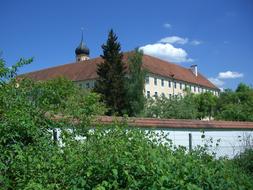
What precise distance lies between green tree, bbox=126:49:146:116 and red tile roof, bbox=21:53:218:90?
18165mm

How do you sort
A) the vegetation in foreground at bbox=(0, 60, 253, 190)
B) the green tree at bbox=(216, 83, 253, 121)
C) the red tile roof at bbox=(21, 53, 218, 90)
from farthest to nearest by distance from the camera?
the red tile roof at bbox=(21, 53, 218, 90) < the green tree at bbox=(216, 83, 253, 121) < the vegetation in foreground at bbox=(0, 60, 253, 190)

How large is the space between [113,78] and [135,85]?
2915 millimetres

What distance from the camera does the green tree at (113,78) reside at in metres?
47.5

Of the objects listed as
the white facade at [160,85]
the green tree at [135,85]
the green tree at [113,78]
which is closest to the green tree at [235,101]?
the white facade at [160,85]

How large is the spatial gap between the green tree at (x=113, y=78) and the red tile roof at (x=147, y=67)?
19.0m

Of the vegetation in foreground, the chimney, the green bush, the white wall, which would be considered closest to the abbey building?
the chimney

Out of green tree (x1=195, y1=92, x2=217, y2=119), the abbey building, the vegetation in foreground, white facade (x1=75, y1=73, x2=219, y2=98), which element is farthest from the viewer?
the abbey building

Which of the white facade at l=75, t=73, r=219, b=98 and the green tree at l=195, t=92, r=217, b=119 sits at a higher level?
the white facade at l=75, t=73, r=219, b=98

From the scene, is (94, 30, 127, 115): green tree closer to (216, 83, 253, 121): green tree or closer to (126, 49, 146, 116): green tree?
(126, 49, 146, 116): green tree

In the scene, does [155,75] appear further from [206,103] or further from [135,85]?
[135,85]

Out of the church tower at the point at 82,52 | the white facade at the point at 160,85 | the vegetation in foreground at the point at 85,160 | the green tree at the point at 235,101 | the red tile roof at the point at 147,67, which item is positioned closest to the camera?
the vegetation in foreground at the point at 85,160

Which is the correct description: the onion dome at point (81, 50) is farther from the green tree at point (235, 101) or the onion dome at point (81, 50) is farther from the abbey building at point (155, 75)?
the green tree at point (235, 101)

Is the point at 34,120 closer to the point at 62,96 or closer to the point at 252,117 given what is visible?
the point at 62,96

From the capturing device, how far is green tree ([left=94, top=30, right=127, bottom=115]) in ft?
156
